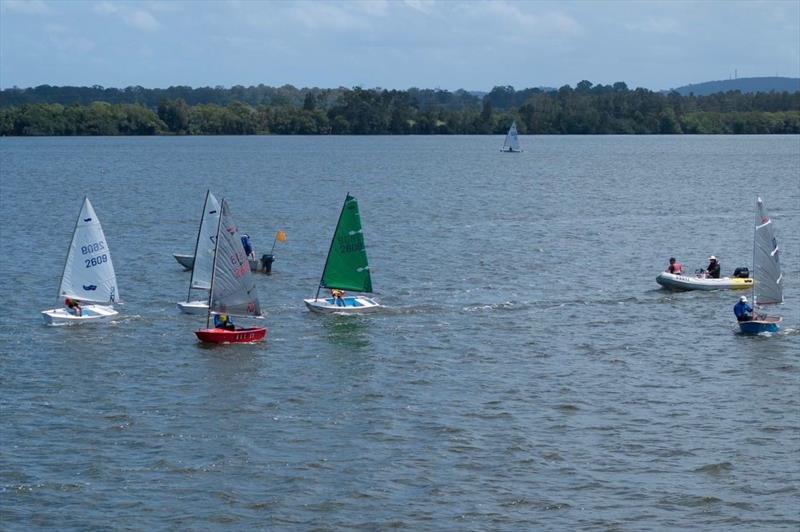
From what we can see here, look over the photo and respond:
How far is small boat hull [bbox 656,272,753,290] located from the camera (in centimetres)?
6047

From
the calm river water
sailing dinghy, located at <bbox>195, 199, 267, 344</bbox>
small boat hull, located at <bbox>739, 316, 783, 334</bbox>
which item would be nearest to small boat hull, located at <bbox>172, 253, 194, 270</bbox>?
the calm river water

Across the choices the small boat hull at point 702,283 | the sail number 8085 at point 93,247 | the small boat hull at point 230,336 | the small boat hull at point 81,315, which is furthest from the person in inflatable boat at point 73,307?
the small boat hull at point 702,283

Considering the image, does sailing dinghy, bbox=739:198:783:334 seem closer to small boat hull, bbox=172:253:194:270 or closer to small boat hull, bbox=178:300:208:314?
small boat hull, bbox=178:300:208:314

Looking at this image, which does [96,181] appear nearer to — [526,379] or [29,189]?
[29,189]

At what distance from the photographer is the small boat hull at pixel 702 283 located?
6047 cm

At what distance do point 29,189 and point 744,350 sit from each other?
10021 centimetres

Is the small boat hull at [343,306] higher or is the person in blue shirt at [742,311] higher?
the person in blue shirt at [742,311]

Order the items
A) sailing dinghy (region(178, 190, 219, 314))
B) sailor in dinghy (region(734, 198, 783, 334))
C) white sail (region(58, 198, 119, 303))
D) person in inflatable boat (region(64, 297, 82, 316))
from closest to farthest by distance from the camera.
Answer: person in inflatable boat (region(64, 297, 82, 316)) < sailor in dinghy (region(734, 198, 783, 334)) < white sail (region(58, 198, 119, 303)) < sailing dinghy (region(178, 190, 219, 314))

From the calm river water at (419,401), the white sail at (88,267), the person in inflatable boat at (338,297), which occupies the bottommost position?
the calm river water at (419,401)

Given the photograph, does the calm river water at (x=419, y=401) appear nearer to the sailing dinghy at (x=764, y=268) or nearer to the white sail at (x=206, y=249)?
the sailing dinghy at (x=764, y=268)

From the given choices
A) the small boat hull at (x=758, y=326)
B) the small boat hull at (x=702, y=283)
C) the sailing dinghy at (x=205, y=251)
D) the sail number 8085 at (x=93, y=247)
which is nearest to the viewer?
the small boat hull at (x=758, y=326)

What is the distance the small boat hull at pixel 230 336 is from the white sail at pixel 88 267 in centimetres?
721

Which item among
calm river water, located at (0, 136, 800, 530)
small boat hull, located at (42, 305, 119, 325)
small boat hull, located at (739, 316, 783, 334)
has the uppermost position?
small boat hull, located at (739, 316, 783, 334)

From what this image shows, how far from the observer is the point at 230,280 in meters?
49.8
